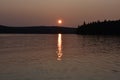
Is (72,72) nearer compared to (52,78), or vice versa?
(52,78)

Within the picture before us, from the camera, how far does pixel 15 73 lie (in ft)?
80.8

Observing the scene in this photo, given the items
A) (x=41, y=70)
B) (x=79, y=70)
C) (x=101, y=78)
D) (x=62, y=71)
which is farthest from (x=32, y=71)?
(x=101, y=78)

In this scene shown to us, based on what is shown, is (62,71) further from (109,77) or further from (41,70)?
(109,77)

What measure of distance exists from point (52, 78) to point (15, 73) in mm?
3938

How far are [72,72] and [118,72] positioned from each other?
163 inches

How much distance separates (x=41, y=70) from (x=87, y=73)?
14.6 feet

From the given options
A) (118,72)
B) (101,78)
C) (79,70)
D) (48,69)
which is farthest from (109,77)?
(48,69)

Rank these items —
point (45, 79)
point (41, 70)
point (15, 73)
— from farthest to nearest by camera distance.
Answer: point (41, 70) < point (15, 73) < point (45, 79)

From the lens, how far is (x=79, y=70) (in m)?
26.5

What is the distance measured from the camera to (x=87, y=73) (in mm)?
24922

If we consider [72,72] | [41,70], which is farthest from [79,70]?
[41,70]

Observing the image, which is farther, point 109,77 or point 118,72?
point 118,72

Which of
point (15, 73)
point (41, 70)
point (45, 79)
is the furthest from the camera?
point (41, 70)

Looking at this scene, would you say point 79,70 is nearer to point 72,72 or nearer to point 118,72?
point 72,72
